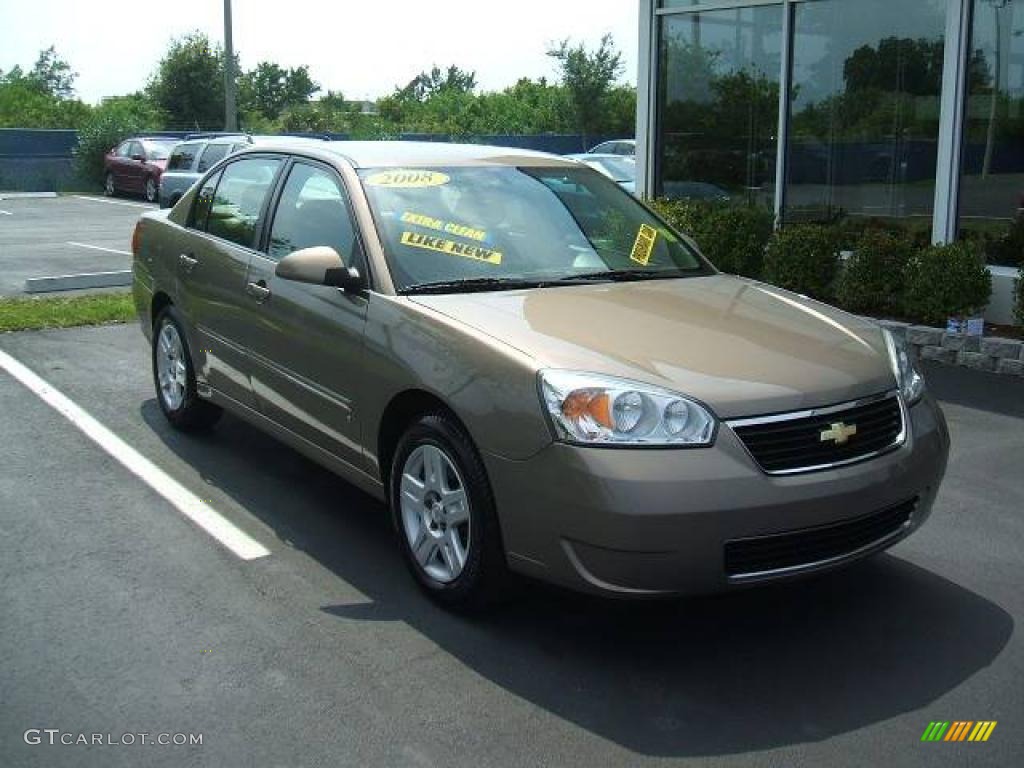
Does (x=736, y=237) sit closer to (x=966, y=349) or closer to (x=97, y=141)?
(x=966, y=349)

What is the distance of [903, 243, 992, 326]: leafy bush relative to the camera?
8551 mm

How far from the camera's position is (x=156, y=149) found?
2856 cm

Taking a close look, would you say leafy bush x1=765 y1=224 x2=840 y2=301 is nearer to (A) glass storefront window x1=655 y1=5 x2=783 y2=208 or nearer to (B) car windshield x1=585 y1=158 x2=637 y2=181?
(A) glass storefront window x1=655 y1=5 x2=783 y2=208

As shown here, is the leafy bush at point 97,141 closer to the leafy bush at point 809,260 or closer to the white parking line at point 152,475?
the white parking line at point 152,475

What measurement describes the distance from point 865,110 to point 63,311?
7.58 metres

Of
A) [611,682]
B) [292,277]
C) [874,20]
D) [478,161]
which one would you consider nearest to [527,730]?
[611,682]

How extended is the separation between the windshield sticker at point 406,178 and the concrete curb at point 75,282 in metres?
8.09

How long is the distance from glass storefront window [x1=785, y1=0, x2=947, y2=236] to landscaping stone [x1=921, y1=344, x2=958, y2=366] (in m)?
1.66

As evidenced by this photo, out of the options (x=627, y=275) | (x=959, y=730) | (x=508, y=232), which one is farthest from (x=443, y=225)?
(x=959, y=730)

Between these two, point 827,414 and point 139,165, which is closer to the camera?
point 827,414

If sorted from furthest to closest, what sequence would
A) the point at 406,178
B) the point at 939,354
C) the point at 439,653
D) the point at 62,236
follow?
1. the point at 62,236
2. the point at 939,354
3. the point at 406,178
4. the point at 439,653

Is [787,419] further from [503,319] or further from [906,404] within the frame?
[503,319]

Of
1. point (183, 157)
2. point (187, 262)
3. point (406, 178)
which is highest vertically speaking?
point (183, 157)

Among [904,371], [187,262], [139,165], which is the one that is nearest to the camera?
[904,371]
